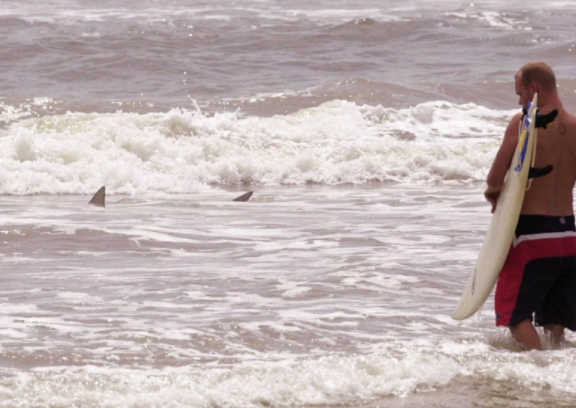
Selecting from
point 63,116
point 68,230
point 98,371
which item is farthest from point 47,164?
point 98,371

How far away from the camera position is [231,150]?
14.6m

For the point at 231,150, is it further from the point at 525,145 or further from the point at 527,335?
the point at 525,145

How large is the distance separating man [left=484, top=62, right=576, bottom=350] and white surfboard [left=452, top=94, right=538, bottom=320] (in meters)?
0.05

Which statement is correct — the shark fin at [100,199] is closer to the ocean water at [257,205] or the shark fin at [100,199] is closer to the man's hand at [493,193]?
the ocean water at [257,205]

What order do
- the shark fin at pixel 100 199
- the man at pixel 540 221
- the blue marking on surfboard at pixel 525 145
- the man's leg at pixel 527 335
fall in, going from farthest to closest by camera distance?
1. the shark fin at pixel 100 199
2. the man's leg at pixel 527 335
3. the man at pixel 540 221
4. the blue marking on surfboard at pixel 525 145

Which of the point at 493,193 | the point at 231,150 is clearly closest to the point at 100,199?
the point at 231,150

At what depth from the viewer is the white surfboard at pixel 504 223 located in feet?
15.4

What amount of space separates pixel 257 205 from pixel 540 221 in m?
6.03

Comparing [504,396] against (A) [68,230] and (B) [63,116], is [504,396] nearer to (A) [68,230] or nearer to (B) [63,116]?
(A) [68,230]

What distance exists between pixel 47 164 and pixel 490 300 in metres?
7.72

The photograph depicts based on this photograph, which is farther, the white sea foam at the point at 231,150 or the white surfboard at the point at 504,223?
the white sea foam at the point at 231,150

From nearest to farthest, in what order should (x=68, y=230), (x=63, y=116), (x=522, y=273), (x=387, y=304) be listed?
(x=522, y=273) → (x=387, y=304) → (x=68, y=230) → (x=63, y=116)

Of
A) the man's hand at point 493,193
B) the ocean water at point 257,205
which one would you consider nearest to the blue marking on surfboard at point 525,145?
the man's hand at point 493,193

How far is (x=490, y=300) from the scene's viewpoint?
6.32 m
